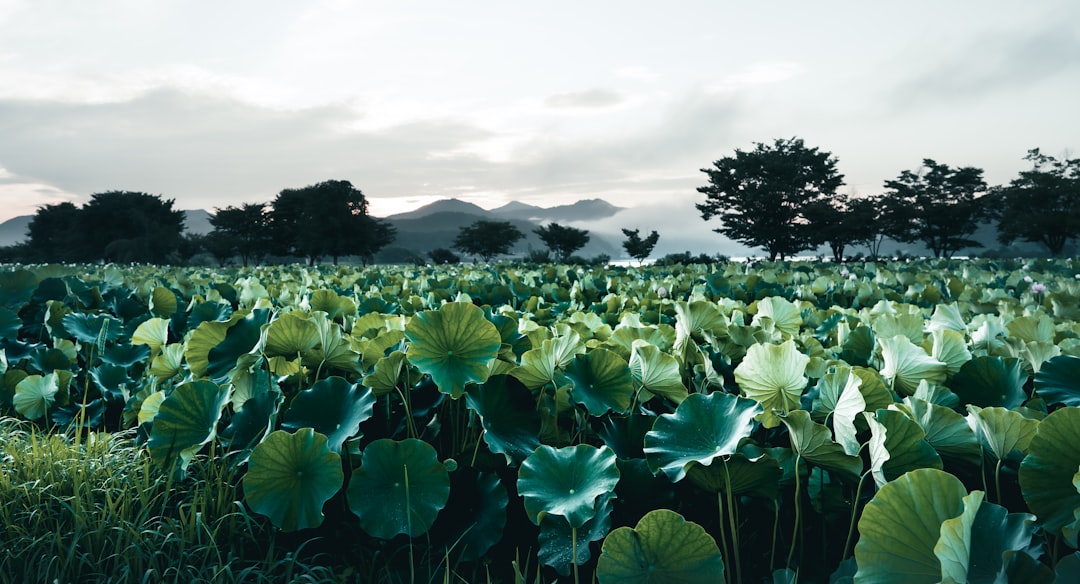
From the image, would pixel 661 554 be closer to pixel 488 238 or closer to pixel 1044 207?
pixel 1044 207

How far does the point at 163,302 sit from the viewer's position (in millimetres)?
3629

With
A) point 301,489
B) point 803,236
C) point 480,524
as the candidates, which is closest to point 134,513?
point 301,489

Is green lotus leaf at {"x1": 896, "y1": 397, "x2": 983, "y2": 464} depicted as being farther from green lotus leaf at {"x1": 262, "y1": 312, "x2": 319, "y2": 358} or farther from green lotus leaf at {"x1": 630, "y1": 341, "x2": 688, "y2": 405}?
green lotus leaf at {"x1": 262, "y1": 312, "x2": 319, "y2": 358}

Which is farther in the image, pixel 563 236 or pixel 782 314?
pixel 563 236

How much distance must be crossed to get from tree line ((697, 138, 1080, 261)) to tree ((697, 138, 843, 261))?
0.09 metres

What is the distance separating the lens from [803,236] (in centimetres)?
5338

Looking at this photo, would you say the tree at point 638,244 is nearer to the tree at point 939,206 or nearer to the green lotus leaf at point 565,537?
the tree at point 939,206

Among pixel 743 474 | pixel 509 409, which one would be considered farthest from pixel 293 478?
pixel 743 474

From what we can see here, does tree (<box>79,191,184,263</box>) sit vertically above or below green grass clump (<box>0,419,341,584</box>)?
above

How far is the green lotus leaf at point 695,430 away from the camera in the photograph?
1421 mm

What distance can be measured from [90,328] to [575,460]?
3.03m

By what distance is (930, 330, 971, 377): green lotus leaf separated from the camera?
176 centimetres

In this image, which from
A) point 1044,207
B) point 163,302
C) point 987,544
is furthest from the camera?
point 1044,207

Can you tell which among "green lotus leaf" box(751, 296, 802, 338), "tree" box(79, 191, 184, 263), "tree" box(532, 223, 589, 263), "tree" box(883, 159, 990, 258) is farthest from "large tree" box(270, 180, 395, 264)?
"green lotus leaf" box(751, 296, 802, 338)
